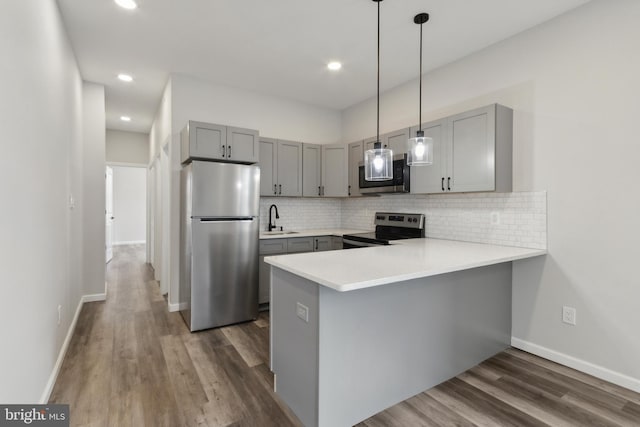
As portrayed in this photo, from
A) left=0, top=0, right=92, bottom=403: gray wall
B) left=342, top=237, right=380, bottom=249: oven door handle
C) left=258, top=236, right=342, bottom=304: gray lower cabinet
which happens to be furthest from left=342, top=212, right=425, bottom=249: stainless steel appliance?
left=0, top=0, right=92, bottom=403: gray wall

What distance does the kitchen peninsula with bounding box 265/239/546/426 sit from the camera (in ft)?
5.84

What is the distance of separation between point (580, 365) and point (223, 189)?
3.49 metres

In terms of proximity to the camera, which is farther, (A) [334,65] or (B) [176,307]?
(B) [176,307]

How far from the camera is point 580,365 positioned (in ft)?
8.28

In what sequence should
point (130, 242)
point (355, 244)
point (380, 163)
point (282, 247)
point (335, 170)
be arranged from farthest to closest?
point (130, 242) < point (335, 170) < point (282, 247) < point (355, 244) < point (380, 163)

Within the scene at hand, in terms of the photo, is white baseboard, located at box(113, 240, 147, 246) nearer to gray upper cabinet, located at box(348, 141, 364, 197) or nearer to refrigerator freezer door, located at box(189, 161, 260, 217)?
refrigerator freezer door, located at box(189, 161, 260, 217)

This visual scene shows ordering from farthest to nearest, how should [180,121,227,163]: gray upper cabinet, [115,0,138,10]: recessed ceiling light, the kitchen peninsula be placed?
[180,121,227,163]: gray upper cabinet → [115,0,138,10]: recessed ceiling light → the kitchen peninsula

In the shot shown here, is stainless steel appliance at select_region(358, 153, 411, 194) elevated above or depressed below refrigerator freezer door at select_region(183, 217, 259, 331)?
above

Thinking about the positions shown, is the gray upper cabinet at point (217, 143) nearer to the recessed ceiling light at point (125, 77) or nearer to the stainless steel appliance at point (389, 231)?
the recessed ceiling light at point (125, 77)

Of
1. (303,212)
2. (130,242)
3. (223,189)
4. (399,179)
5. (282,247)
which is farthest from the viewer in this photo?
(130,242)

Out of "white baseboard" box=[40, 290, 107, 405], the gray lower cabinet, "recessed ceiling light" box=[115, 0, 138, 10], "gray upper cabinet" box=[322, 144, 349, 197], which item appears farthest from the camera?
"gray upper cabinet" box=[322, 144, 349, 197]

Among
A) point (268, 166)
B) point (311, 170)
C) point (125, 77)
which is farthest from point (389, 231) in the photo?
point (125, 77)

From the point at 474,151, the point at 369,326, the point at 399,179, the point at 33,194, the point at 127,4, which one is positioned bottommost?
the point at 369,326

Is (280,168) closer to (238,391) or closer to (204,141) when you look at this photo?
(204,141)
